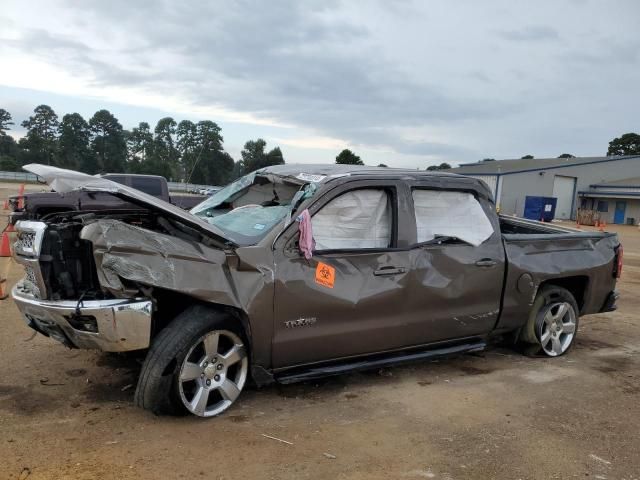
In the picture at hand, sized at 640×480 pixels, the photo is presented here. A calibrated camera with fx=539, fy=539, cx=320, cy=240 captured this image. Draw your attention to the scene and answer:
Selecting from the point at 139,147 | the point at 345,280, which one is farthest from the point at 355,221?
the point at 139,147

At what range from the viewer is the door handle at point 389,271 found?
14.0 feet

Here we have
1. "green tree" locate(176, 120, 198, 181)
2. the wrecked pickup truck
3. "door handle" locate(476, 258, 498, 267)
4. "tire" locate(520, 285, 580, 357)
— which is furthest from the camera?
"green tree" locate(176, 120, 198, 181)

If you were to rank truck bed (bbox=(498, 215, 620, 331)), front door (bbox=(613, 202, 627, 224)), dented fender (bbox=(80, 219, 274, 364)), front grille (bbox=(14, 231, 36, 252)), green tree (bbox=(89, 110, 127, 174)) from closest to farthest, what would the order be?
dented fender (bbox=(80, 219, 274, 364)) < front grille (bbox=(14, 231, 36, 252)) < truck bed (bbox=(498, 215, 620, 331)) < front door (bbox=(613, 202, 627, 224)) < green tree (bbox=(89, 110, 127, 174))

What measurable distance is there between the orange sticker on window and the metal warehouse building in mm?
45149

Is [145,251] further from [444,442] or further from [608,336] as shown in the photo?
[608,336]

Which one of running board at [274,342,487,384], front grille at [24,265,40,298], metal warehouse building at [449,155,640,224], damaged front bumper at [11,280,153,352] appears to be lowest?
running board at [274,342,487,384]

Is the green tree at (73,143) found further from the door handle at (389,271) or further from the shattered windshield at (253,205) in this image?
the door handle at (389,271)

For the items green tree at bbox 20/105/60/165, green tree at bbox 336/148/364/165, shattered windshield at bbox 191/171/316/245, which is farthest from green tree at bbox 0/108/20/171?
shattered windshield at bbox 191/171/316/245

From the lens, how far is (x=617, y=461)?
11.3 feet

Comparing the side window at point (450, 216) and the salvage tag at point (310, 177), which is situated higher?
the salvage tag at point (310, 177)

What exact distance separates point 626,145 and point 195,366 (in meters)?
93.0

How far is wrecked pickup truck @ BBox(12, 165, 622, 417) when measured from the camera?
3461mm

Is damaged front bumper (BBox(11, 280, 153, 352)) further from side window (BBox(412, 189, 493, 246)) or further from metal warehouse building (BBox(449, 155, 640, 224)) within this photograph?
metal warehouse building (BBox(449, 155, 640, 224))

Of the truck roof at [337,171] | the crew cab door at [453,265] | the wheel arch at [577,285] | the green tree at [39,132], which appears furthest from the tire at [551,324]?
the green tree at [39,132]
